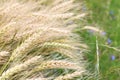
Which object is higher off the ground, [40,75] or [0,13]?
[0,13]

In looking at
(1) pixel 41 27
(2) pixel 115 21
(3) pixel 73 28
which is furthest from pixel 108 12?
(1) pixel 41 27

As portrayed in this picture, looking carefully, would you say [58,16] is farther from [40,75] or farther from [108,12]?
[108,12]

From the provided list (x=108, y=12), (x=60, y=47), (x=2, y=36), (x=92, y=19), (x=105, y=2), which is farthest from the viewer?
(x=105, y=2)

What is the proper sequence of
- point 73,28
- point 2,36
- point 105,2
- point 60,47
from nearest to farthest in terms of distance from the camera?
point 2,36 < point 60,47 < point 73,28 < point 105,2

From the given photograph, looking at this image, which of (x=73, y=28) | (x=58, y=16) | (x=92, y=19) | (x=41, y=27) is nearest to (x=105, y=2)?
(x=92, y=19)

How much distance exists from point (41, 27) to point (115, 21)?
64.6 inches

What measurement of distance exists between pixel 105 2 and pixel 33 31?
211 centimetres

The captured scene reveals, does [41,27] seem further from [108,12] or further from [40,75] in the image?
[108,12]

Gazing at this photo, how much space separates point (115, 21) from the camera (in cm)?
376

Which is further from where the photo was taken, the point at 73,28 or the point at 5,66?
the point at 73,28

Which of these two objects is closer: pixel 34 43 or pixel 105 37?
pixel 34 43

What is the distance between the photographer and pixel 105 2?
419 centimetres

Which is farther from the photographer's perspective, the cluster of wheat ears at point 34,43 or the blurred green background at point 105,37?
the blurred green background at point 105,37

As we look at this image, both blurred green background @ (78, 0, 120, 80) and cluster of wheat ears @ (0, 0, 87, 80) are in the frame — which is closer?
cluster of wheat ears @ (0, 0, 87, 80)
